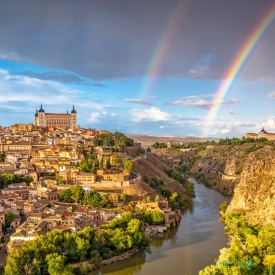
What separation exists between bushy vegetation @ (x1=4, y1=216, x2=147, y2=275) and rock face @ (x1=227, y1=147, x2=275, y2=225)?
279 inches

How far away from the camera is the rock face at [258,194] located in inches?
785

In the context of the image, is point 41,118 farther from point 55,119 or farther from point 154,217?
point 154,217

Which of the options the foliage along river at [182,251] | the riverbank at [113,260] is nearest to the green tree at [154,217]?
the foliage along river at [182,251]

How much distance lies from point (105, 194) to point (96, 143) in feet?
43.0

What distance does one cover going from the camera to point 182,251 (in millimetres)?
16750

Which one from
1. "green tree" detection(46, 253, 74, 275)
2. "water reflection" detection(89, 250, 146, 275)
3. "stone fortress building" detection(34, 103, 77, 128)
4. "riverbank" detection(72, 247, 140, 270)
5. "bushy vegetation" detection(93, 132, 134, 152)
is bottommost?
"water reflection" detection(89, 250, 146, 275)

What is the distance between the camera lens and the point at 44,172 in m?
27.3

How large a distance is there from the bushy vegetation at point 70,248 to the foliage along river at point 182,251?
692 millimetres

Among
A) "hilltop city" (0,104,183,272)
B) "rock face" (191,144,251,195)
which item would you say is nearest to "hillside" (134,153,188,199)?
"hilltop city" (0,104,183,272)

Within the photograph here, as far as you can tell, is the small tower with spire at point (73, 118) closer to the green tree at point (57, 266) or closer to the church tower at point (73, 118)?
the church tower at point (73, 118)

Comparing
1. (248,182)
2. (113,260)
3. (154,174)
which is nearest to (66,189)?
(113,260)

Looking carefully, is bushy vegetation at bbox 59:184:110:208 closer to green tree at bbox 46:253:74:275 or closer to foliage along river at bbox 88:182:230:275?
foliage along river at bbox 88:182:230:275

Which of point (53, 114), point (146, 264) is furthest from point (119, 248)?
point (53, 114)

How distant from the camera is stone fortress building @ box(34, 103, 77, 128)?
53.2 m
